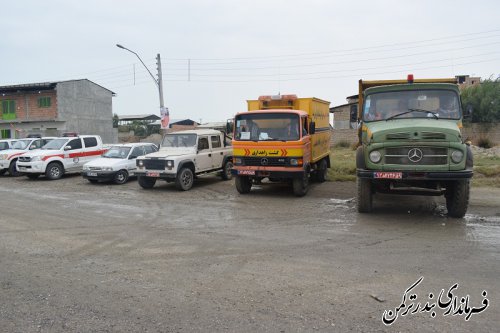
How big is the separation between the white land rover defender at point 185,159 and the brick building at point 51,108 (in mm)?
26700

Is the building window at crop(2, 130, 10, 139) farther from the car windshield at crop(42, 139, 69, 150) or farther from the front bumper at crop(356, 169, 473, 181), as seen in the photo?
the front bumper at crop(356, 169, 473, 181)

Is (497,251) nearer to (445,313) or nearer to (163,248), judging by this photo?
(445,313)

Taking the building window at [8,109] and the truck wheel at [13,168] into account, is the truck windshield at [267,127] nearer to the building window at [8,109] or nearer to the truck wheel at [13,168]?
the truck wheel at [13,168]

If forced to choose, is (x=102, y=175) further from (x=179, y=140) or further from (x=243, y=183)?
(x=243, y=183)

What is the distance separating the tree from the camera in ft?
103

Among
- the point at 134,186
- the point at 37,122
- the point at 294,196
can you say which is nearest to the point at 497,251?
the point at 294,196

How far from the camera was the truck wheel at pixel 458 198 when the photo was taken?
787 centimetres

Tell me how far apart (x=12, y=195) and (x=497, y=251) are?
1320cm

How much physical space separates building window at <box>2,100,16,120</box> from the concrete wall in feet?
19.7

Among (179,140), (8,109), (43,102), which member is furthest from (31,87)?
(179,140)

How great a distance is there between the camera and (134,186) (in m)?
14.6

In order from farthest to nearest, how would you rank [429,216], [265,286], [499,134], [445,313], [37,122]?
[37,122]
[499,134]
[429,216]
[265,286]
[445,313]

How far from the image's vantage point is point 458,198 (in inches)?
317

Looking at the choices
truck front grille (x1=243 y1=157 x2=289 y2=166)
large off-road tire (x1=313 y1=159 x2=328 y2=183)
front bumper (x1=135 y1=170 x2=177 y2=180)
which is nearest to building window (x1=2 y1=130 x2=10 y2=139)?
front bumper (x1=135 y1=170 x2=177 y2=180)
